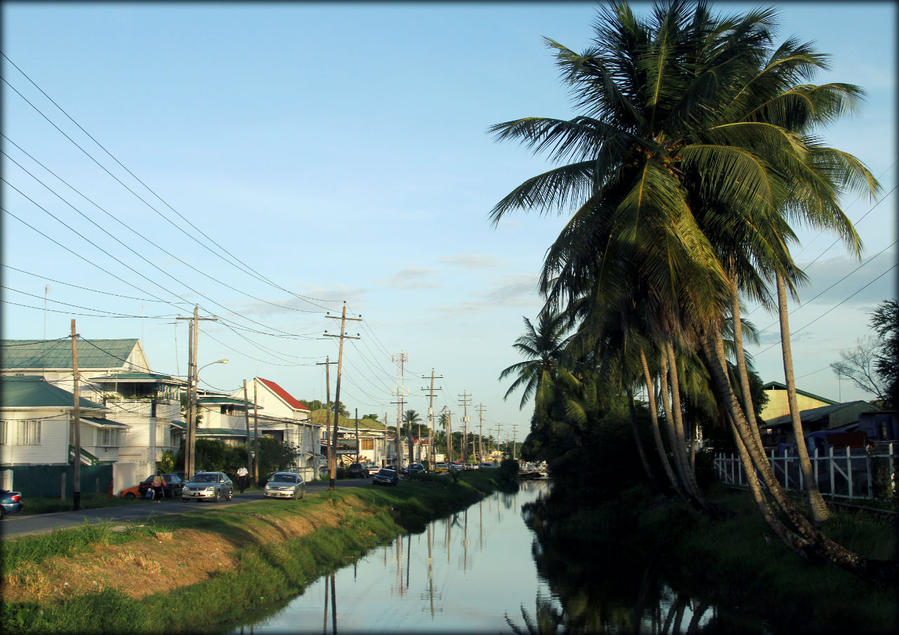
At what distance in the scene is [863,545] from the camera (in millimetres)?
18656

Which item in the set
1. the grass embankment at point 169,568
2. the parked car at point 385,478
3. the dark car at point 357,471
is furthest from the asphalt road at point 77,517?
the dark car at point 357,471

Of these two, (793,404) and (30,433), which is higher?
(793,404)

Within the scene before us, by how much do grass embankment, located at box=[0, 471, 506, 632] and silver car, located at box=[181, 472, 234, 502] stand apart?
4.79 metres

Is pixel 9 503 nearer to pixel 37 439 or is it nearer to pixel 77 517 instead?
pixel 77 517

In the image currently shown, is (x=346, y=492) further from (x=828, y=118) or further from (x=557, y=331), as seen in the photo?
(x=828, y=118)

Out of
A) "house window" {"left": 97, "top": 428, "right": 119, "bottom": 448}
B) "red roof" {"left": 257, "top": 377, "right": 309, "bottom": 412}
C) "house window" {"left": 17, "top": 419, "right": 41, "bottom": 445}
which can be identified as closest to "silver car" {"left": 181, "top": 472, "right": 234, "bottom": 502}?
"house window" {"left": 17, "top": 419, "right": 41, "bottom": 445}

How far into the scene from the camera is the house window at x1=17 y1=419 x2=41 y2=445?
4656 centimetres

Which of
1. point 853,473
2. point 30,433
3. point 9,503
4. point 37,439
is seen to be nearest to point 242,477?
point 37,439

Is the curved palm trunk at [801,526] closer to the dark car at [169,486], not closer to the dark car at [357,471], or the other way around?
the dark car at [169,486]

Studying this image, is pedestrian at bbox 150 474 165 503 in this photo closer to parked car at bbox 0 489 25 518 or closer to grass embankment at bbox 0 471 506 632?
grass embankment at bbox 0 471 506 632

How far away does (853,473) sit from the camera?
25.1 m

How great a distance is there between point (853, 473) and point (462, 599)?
1266 centimetres

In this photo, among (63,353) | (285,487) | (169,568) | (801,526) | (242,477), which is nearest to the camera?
(801,526)

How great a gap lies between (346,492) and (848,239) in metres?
36.5
